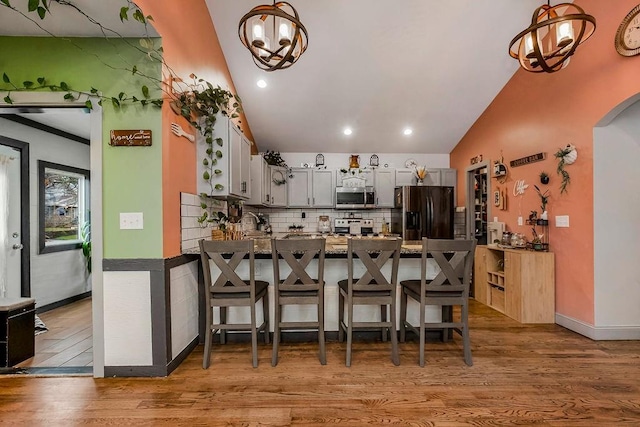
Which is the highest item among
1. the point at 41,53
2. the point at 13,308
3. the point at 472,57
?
the point at 472,57

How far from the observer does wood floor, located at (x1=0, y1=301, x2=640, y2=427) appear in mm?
1927

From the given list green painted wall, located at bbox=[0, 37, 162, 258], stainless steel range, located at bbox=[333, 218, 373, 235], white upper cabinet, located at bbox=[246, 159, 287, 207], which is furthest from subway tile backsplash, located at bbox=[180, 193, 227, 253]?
stainless steel range, located at bbox=[333, 218, 373, 235]

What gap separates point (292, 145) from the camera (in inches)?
235

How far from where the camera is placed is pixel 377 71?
4.39 metres

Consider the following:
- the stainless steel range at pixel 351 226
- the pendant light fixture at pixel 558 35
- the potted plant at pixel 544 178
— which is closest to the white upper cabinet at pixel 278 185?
the stainless steel range at pixel 351 226

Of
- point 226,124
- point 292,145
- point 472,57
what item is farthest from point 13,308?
point 472,57

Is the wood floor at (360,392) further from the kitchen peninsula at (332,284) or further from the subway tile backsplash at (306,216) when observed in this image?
the subway tile backsplash at (306,216)

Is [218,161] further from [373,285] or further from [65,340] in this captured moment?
[65,340]

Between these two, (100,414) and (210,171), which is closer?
(100,414)

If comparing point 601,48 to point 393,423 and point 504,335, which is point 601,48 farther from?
point 393,423

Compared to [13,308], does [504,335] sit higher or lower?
lower

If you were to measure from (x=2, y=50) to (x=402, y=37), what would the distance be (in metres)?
3.87

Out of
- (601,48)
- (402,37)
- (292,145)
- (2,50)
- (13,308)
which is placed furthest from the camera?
(292,145)

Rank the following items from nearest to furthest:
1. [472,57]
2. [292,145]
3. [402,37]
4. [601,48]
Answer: [601,48] < [402,37] < [472,57] < [292,145]
